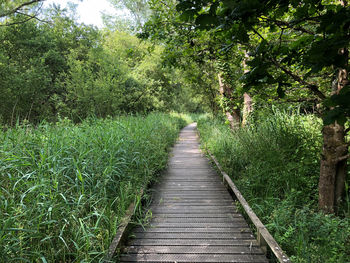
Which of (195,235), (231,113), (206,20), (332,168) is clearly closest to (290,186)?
(332,168)

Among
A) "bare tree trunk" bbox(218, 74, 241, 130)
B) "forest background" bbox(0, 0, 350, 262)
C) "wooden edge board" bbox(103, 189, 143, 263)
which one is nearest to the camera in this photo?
"forest background" bbox(0, 0, 350, 262)

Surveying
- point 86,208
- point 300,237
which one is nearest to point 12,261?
point 86,208

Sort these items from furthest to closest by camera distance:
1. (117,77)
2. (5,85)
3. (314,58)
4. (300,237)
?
(117,77)
(5,85)
(300,237)
(314,58)

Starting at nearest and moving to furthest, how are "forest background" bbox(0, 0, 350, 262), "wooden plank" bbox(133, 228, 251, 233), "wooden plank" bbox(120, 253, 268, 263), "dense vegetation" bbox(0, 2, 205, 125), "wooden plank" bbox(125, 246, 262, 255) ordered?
"forest background" bbox(0, 0, 350, 262), "wooden plank" bbox(120, 253, 268, 263), "wooden plank" bbox(125, 246, 262, 255), "wooden plank" bbox(133, 228, 251, 233), "dense vegetation" bbox(0, 2, 205, 125)

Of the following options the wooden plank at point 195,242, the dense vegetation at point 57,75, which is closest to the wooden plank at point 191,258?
the wooden plank at point 195,242

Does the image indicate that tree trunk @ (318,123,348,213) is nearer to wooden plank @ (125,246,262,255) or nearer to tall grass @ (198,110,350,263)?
tall grass @ (198,110,350,263)

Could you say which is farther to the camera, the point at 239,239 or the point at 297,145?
the point at 297,145

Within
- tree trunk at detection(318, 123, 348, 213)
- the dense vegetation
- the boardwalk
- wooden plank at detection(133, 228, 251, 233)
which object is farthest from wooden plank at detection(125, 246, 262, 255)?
the dense vegetation

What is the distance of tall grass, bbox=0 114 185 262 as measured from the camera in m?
2.04

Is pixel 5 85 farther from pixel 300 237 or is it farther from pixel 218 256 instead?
pixel 300 237

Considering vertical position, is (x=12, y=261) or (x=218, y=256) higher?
(x=12, y=261)

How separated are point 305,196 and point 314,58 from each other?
10.7 ft

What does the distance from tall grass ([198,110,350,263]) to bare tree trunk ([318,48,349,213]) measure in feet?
0.74

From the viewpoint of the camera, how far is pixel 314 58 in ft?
3.70
